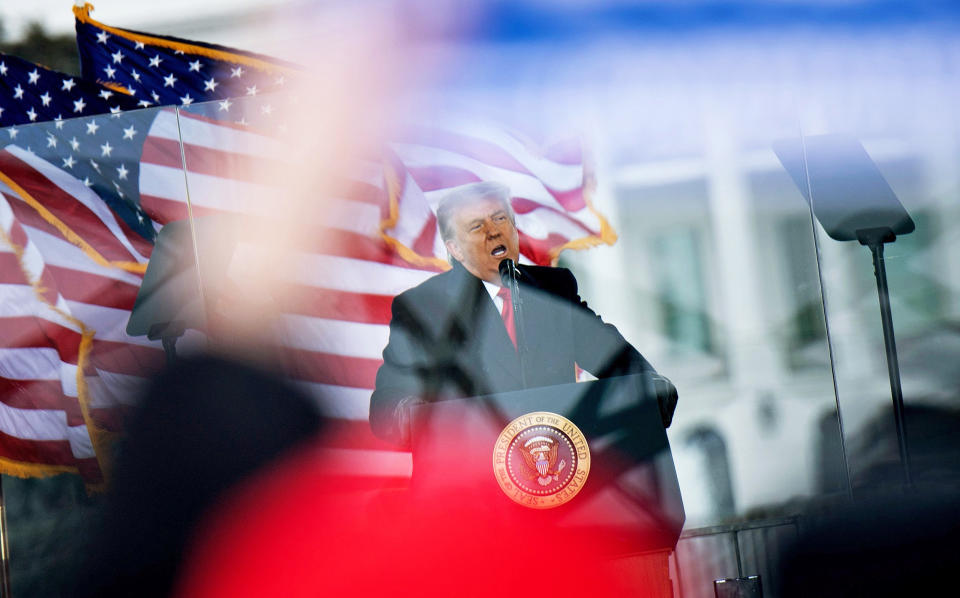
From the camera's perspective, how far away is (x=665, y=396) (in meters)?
2.41

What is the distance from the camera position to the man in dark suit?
245 centimetres

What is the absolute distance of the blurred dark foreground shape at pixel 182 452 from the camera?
8.26 ft

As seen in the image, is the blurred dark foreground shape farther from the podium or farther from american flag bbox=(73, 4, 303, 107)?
american flag bbox=(73, 4, 303, 107)

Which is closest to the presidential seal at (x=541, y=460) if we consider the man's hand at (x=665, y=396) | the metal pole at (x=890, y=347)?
the man's hand at (x=665, y=396)

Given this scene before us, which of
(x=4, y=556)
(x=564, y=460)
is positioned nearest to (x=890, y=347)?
(x=564, y=460)

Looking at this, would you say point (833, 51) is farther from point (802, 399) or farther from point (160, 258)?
point (160, 258)

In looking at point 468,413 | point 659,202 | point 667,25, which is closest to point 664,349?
point 659,202

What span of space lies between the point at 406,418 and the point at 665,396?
746 millimetres

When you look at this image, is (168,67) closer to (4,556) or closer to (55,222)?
(55,222)

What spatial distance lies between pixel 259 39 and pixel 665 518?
1878 millimetres

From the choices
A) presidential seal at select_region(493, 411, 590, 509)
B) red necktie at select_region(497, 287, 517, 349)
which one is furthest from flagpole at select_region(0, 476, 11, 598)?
red necktie at select_region(497, 287, 517, 349)

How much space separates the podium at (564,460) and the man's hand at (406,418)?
0.06ft

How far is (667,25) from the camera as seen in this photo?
2.50 m

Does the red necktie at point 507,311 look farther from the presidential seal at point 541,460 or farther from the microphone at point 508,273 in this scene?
the presidential seal at point 541,460
